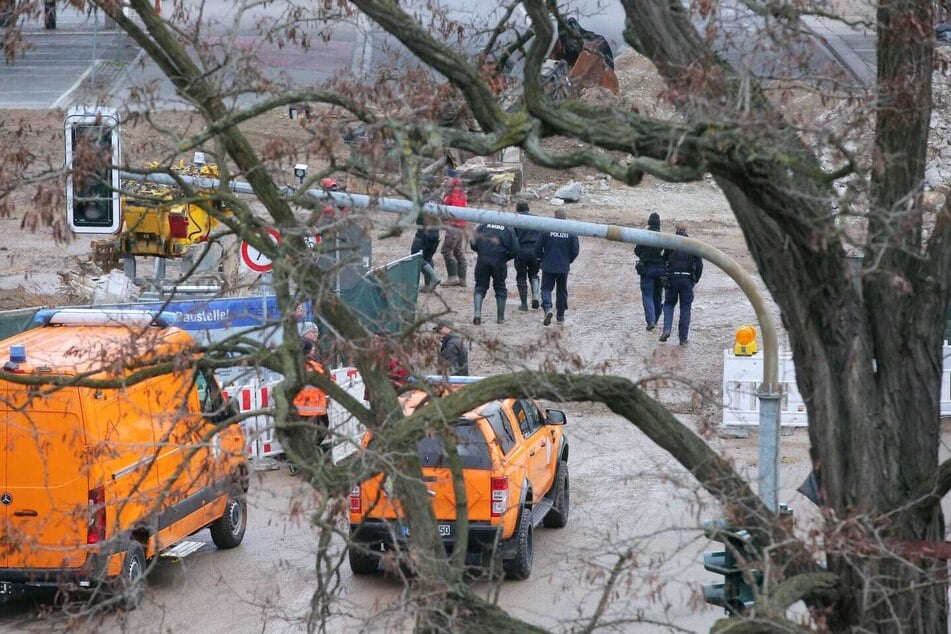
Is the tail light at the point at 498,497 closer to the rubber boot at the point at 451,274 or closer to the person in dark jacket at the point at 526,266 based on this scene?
the person in dark jacket at the point at 526,266

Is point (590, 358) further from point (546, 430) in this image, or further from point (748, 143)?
point (748, 143)

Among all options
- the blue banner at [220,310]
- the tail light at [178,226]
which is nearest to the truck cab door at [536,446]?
the blue banner at [220,310]

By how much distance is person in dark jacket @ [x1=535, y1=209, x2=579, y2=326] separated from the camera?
76.1ft

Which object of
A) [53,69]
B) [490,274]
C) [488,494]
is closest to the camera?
[488,494]

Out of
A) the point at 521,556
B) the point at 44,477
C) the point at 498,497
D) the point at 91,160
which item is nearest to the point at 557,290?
the point at 521,556

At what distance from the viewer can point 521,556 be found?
13414mm

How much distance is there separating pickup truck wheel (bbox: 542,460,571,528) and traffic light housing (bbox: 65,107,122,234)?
634 centimetres

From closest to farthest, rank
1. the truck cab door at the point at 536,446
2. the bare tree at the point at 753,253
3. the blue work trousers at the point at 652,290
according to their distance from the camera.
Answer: the bare tree at the point at 753,253 → the truck cab door at the point at 536,446 → the blue work trousers at the point at 652,290

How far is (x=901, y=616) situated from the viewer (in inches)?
328

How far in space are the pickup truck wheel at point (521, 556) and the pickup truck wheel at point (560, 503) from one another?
155cm

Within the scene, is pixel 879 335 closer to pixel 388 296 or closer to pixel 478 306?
pixel 388 296

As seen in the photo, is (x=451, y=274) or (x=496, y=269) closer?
(x=496, y=269)

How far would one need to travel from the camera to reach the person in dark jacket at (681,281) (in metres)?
21.9

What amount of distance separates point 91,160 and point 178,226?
482 inches
